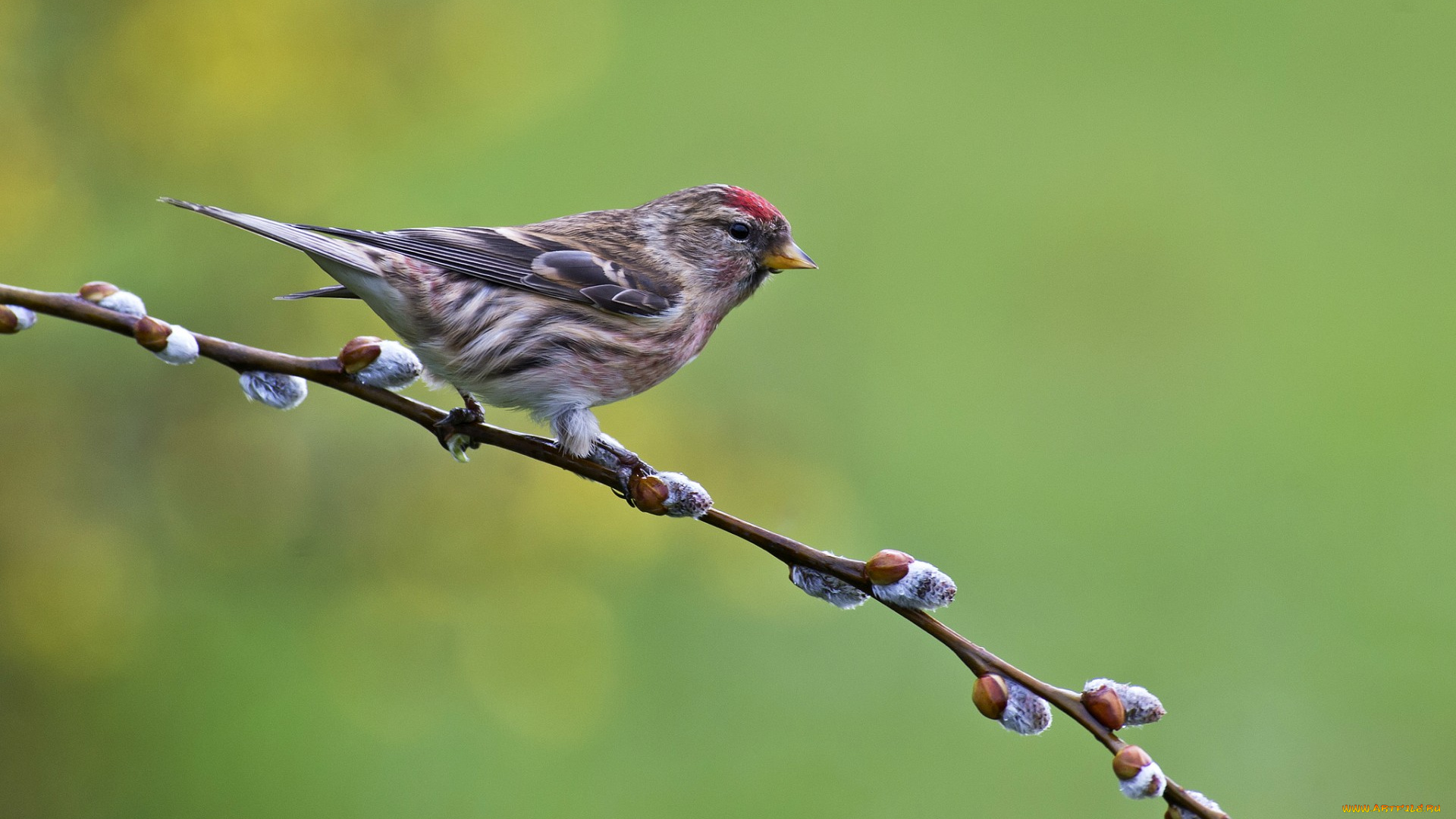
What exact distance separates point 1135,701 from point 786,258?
998mm

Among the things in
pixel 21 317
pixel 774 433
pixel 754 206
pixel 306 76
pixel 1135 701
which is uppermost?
pixel 754 206

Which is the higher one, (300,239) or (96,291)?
(300,239)

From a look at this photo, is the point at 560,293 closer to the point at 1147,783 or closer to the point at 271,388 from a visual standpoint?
the point at 271,388

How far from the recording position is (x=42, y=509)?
2.26 metres

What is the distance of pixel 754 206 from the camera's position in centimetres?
213

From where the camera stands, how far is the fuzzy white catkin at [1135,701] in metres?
1.26

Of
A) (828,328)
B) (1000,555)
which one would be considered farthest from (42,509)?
(1000,555)

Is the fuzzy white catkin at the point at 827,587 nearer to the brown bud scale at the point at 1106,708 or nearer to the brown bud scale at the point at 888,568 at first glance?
the brown bud scale at the point at 888,568

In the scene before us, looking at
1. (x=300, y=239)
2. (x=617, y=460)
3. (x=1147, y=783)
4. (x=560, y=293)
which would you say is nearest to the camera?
(x=1147, y=783)

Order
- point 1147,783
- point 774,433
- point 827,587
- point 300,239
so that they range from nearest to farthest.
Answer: point 1147,783
point 827,587
point 300,239
point 774,433

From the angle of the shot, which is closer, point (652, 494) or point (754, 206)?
point (652, 494)

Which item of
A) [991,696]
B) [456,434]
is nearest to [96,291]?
[456,434]

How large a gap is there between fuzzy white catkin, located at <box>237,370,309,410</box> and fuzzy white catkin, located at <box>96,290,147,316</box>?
0.39 feet

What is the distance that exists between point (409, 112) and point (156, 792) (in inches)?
60.6
